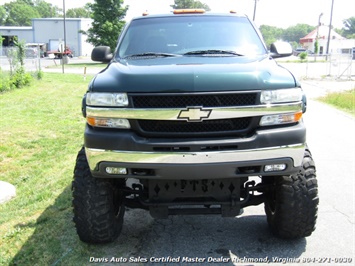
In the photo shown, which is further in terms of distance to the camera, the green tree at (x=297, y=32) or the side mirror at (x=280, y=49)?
the green tree at (x=297, y=32)

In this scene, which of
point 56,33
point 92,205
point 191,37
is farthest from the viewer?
point 56,33

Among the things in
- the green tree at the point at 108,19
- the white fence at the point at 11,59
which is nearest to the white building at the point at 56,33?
the green tree at the point at 108,19

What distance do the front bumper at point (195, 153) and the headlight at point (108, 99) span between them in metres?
0.21

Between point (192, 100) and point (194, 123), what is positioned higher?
point (192, 100)

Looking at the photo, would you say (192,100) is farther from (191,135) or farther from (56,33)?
(56,33)

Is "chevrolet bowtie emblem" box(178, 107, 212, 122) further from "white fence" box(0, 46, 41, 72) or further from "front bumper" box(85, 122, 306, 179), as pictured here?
"white fence" box(0, 46, 41, 72)

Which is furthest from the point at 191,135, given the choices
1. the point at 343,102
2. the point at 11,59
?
the point at 11,59

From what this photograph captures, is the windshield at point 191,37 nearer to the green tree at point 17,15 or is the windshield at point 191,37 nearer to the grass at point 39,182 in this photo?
the grass at point 39,182

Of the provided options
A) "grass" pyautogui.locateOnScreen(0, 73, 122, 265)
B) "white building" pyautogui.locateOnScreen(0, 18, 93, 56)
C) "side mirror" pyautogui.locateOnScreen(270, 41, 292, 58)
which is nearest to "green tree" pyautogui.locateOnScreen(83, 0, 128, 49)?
"white building" pyautogui.locateOnScreen(0, 18, 93, 56)

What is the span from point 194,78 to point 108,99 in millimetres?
650

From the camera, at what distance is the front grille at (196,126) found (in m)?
3.01

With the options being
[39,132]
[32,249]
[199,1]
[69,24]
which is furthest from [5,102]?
[199,1]

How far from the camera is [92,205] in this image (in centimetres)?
340

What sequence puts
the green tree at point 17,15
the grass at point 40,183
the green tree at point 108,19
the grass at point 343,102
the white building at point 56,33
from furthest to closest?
the green tree at point 17,15 < the white building at point 56,33 < the green tree at point 108,19 < the grass at point 343,102 < the grass at point 40,183
